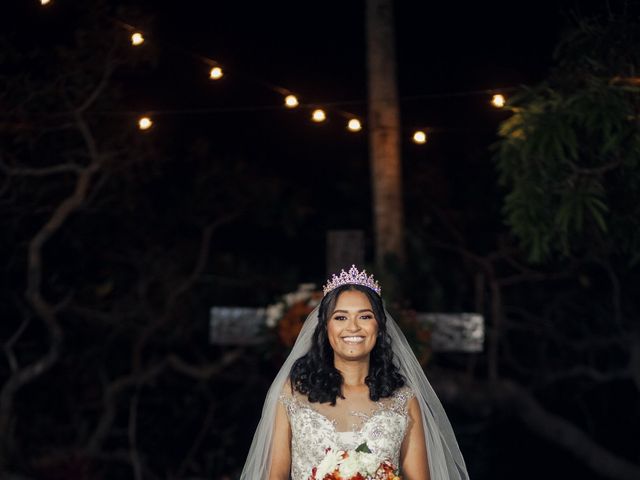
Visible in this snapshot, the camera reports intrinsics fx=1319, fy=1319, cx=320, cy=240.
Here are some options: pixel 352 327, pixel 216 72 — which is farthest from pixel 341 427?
pixel 216 72

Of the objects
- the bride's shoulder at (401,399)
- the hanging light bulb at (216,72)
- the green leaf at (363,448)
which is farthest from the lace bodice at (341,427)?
the hanging light bulb at (216,72)

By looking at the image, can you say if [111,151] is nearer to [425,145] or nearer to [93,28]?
[93,28]

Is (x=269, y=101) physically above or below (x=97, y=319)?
above

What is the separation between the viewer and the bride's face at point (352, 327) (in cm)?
482

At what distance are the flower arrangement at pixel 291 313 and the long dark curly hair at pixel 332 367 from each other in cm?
593

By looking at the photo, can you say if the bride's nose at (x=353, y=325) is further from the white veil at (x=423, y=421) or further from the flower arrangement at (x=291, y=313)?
the flower arrangement at (x=291, y=313)

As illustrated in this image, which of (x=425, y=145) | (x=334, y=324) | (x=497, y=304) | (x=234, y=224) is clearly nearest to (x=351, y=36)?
(x=425, y=145)

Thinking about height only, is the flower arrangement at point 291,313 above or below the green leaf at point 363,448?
above

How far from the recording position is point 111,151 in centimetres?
1503

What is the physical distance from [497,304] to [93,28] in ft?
21.0

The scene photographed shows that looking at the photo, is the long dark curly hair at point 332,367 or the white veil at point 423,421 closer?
the long dark curly hair at point 332,367

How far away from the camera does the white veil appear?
5.02 meters

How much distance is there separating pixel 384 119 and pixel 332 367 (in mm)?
6653

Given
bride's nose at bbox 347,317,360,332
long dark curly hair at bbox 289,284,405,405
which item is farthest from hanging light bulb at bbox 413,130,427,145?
bride's nose at bbox 347,317,360,332
